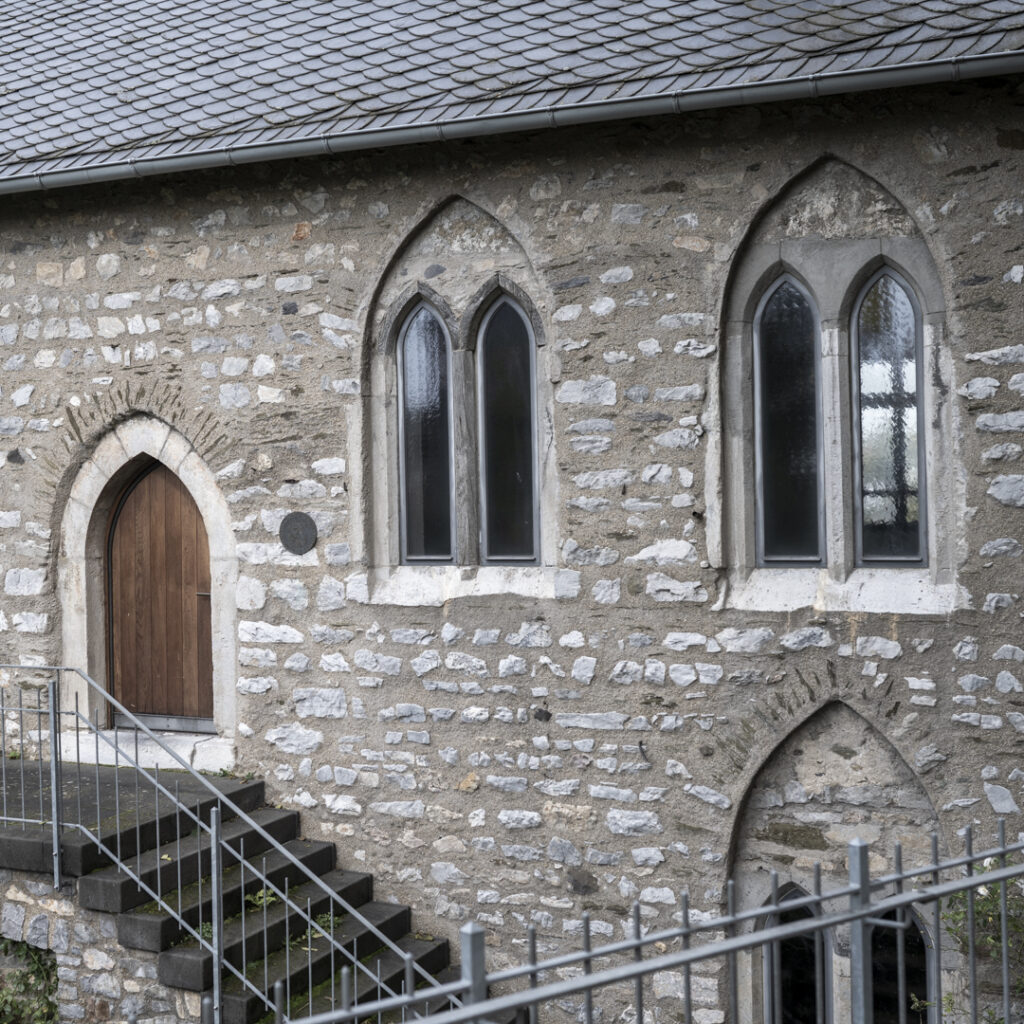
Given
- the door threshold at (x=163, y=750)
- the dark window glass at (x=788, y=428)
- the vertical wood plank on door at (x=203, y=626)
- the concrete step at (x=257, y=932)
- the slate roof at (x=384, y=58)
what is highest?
the slate roof at (x=384, y=58)

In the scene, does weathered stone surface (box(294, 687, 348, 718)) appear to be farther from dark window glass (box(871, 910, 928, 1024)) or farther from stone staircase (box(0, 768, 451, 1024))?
dark window glass (box(871, 910, 928, 1024))

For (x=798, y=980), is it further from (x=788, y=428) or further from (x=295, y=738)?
(x=295, y=738)

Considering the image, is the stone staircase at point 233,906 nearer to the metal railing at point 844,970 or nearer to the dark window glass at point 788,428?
the metal railing at point 844,970

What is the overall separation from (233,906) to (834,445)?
380 centimetres

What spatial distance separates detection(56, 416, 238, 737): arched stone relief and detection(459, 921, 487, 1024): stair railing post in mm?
4872

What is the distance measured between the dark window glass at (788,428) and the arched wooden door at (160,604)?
3.49 meters

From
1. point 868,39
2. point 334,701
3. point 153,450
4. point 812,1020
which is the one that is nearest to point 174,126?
point 153,450

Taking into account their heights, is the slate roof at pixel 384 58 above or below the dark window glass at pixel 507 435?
above

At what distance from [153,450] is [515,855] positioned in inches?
128

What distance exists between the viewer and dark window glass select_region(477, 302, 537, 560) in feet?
22.5

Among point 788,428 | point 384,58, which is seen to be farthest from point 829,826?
point 384,58

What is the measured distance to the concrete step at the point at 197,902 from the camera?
5.83m

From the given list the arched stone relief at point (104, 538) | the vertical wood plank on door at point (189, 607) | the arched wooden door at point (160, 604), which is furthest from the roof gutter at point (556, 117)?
the vertical wood plank on door at point (189, 607)

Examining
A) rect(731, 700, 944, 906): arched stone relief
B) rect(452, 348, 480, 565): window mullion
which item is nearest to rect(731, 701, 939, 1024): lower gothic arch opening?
rect(731, 700, 944, 906): arched stone relief
